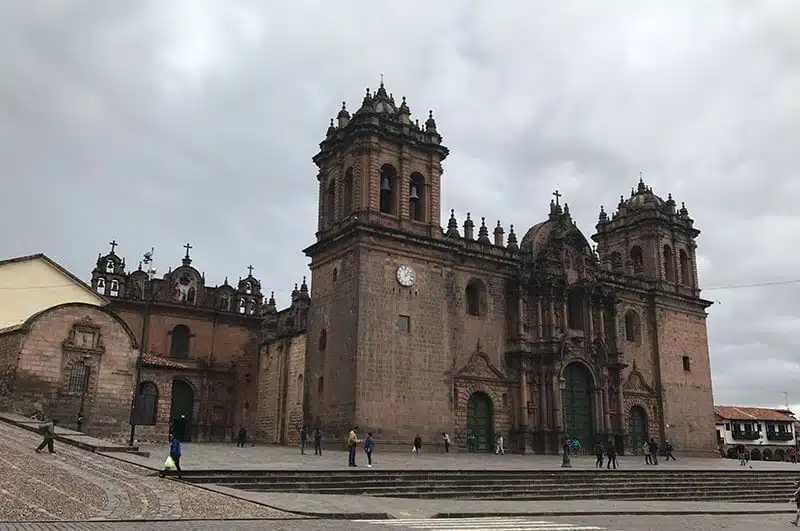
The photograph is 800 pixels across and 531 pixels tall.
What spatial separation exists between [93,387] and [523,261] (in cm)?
2013

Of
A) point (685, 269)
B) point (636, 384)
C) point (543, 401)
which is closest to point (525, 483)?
point (543, 401)

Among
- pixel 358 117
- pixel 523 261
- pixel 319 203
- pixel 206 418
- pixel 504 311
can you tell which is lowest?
pixel 206 418

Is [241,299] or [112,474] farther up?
[241,299]

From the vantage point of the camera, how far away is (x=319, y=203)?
35219 mm

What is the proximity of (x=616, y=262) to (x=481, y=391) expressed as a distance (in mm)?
15250

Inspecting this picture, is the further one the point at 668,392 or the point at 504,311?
the point at 668,392

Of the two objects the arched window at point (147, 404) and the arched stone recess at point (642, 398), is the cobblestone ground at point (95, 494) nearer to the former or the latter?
the arched window at point (147, 404)

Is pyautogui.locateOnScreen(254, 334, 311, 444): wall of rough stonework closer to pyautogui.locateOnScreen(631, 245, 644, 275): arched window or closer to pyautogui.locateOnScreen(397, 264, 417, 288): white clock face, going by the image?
pyautogui.locateOnScreen(397, 264, 417, 288): white clock face

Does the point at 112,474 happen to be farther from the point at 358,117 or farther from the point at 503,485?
the point at 358,117

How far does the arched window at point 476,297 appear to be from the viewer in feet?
111

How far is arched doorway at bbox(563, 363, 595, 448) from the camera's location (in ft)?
114

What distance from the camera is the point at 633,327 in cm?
4031

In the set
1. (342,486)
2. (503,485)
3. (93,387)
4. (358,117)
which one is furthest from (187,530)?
(358,117)

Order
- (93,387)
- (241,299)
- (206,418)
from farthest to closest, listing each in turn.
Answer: (241,299) → (206,418) → (93,387)
